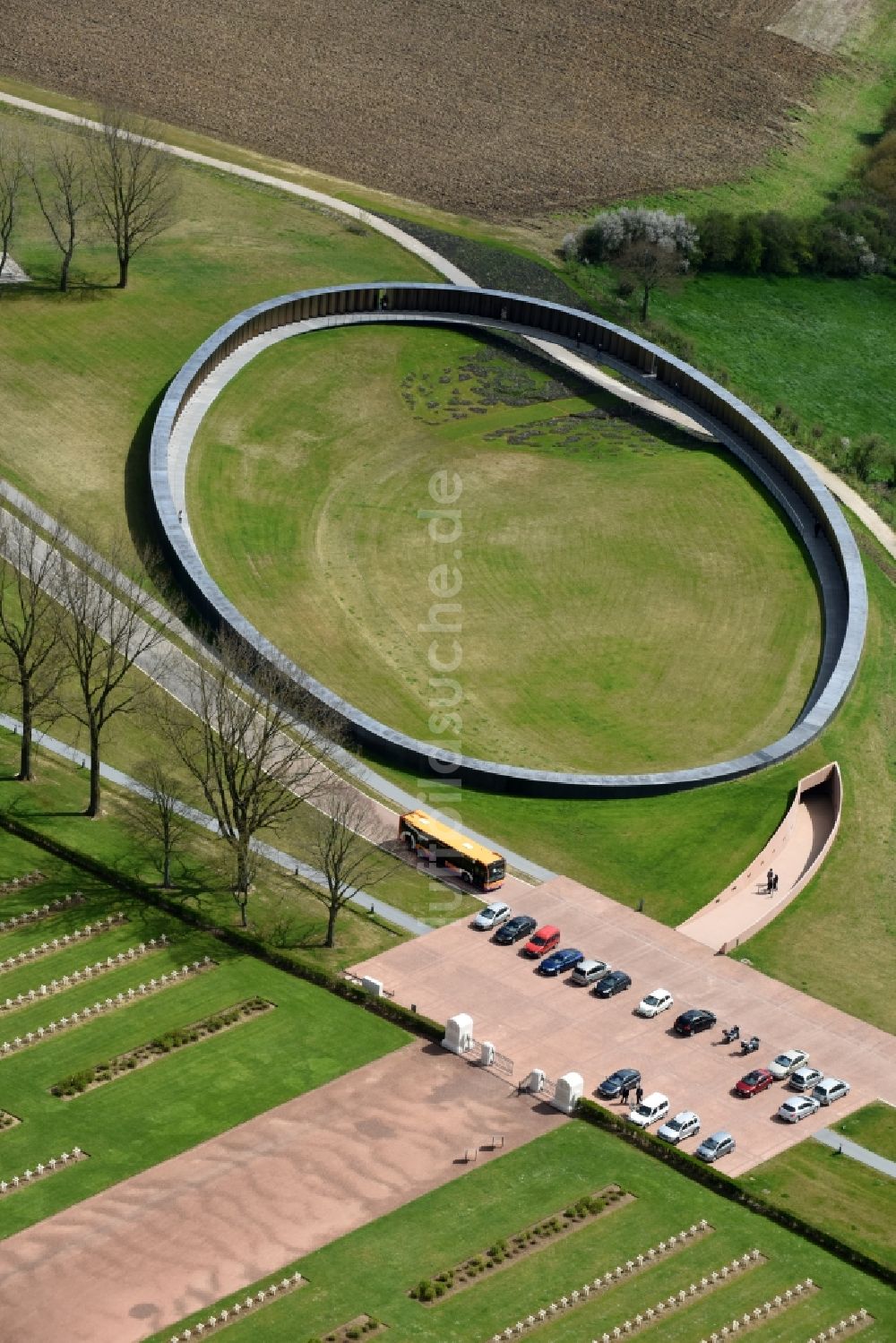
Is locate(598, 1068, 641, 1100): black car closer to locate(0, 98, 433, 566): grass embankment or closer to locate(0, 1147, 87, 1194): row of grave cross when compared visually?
locate(0, 1147, 87, 1194): row of grave cross

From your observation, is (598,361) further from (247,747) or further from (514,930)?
(514,930)

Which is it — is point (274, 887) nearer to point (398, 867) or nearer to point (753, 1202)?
point (398, 867)

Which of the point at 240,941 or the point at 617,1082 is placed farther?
the point at 240,941

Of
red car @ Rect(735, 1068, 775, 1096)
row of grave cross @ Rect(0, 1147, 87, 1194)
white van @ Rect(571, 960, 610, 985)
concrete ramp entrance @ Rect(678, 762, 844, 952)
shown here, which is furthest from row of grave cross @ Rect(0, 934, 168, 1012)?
red car @ Rect(735, 1068, 775, 1096)

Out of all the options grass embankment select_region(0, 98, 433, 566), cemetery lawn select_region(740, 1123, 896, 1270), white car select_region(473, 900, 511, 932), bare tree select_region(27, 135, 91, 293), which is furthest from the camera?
bare tree select_region(27, 135, 91, 293)

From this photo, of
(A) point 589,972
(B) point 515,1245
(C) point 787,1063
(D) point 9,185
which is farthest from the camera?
(D) point 9,185

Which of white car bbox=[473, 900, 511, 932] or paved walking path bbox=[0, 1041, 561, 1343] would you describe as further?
white car bbox=[473, 900, 511, 932]

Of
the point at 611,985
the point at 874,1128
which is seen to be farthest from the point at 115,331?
the point at 874,1128
